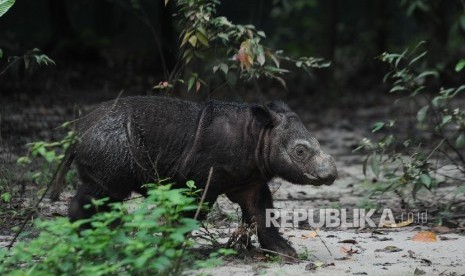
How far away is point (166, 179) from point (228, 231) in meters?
1.35

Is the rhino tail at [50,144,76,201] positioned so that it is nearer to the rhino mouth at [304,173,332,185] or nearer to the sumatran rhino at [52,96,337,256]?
the sumatran rhino at [52,96,337,256]

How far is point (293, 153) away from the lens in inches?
225

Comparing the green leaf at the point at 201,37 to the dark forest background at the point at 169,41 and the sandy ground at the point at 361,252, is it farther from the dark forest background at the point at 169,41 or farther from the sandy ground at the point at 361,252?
the dark forest background at the point at 169,41

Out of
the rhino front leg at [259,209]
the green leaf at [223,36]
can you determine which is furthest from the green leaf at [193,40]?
the rhino front leg at [259,209]

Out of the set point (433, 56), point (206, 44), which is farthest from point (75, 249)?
point (433, 56)

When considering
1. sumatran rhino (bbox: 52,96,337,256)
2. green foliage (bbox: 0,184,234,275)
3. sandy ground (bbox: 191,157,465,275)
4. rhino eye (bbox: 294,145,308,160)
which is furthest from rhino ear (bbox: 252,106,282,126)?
green foliage (bbox: 0,184,234,275)

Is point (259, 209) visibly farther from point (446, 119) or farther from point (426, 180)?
point (446, 119)

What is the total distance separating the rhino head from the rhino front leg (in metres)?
0.25

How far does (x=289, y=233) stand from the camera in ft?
21.7

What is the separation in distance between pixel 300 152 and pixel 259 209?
568mm

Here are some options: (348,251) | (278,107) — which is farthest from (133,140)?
(348,251)

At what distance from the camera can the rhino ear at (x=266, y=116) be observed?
5.83m

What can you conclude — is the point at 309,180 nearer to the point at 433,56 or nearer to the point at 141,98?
the point at 141,98

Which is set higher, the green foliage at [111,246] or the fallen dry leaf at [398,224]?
the fallen dry leaf at [398,224]
